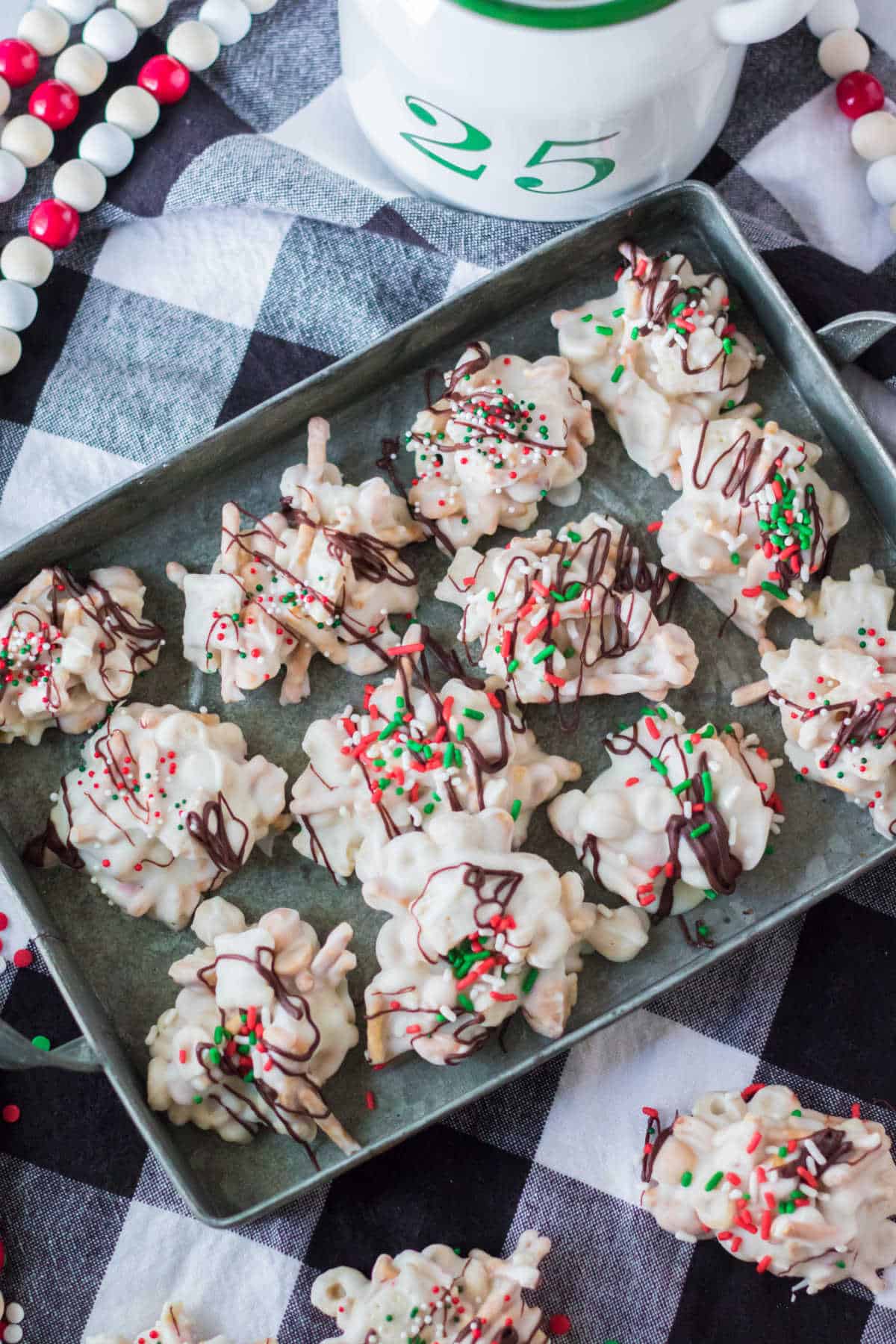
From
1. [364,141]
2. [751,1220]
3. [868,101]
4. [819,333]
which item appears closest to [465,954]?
[751,1220]

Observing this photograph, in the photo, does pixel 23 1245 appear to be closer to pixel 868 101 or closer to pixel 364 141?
pixel 364 141

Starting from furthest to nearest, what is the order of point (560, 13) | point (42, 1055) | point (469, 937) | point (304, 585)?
point (304, 585), point (469, 937), point (42, 1055), point (560, 13)

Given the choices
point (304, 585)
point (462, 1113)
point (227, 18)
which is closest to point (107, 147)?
point (227, 18)

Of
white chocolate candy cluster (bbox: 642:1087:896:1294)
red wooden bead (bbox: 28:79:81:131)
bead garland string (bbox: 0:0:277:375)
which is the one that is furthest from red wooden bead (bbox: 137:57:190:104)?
white chocolate candy cluster (bbox: 642:1087:896:1294)

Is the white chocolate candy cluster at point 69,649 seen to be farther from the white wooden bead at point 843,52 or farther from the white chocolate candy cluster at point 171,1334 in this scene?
the white wooden bead at point 843,52

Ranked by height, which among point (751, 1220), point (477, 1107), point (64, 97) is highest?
point (64, 97)

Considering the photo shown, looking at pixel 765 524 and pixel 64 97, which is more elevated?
pixel 64 97

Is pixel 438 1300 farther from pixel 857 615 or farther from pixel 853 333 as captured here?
pixel 853 333

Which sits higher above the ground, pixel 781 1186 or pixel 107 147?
pixel 107 147
